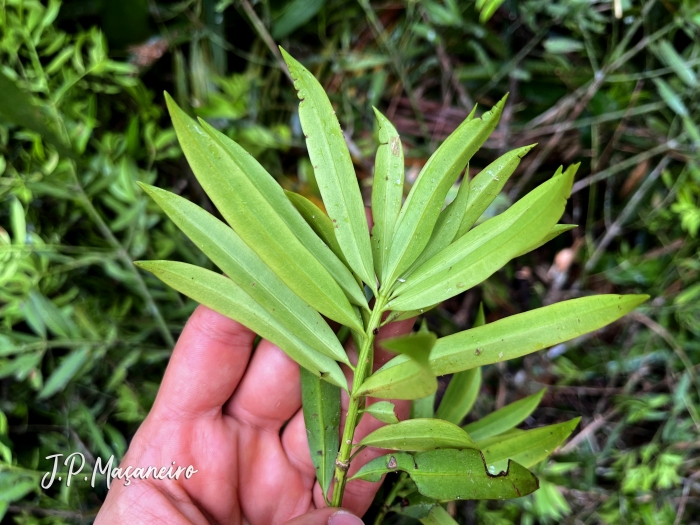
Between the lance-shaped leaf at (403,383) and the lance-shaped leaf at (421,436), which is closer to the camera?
the lance-shaped leaf at (403,383)

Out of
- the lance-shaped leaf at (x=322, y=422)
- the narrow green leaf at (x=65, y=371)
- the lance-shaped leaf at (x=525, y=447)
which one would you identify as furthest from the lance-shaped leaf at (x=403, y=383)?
the narrow green leaf at (x=65, y=371)

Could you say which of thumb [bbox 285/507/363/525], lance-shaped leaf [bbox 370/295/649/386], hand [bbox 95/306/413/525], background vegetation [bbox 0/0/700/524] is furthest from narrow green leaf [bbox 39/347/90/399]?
A: lance-shaped leaf [bbox 370/295/649/386]

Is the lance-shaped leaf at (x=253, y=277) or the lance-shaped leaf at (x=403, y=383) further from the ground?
the lance-shaped leaf at (x=253, y=277)

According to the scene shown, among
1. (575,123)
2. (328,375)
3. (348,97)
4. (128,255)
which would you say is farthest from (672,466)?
(128,255)

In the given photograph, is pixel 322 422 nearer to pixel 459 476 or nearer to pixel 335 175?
pixel 459 476

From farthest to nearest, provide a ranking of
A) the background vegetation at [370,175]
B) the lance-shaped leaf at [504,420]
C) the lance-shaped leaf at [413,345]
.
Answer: the background vegetation at [370,175], the lance-shaped leaf at [504,420], the lance-shaped leaf at [413,345]

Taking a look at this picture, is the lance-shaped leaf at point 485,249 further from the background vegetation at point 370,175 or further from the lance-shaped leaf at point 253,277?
the background vegetation at point 370,175

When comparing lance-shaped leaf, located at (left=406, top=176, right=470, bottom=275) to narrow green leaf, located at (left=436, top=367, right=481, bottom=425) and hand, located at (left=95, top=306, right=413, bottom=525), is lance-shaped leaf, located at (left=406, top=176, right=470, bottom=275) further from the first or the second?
narrow green leaf, located at (left=436, top=367, right=481, bottom=425)

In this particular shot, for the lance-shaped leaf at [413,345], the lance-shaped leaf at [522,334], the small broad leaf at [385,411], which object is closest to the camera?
the lance-shaped leaf at [413,345]
